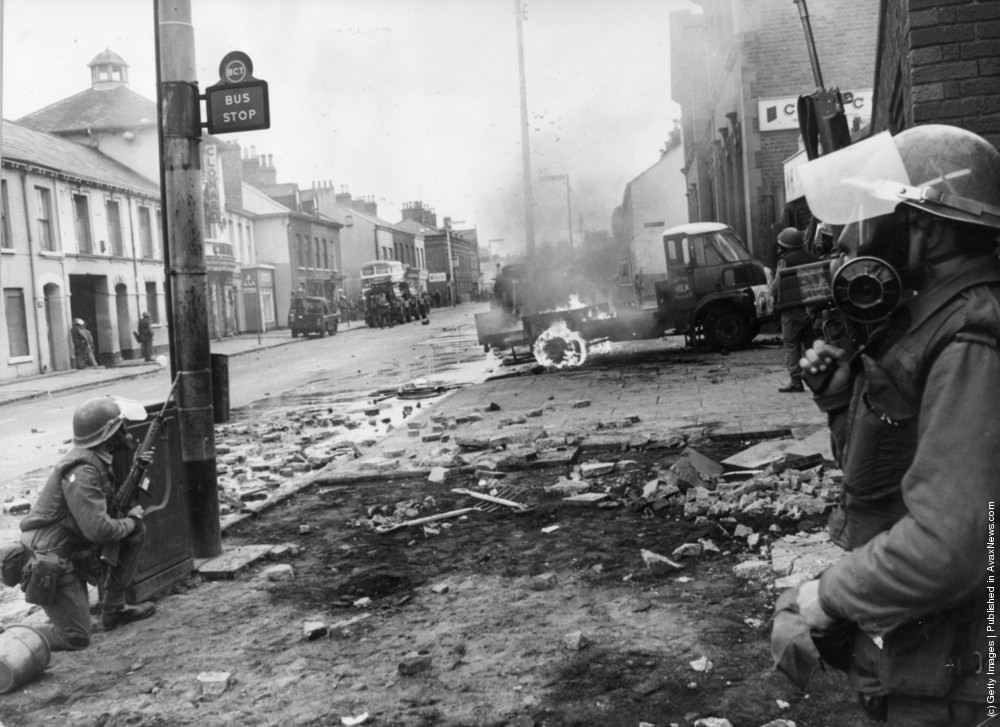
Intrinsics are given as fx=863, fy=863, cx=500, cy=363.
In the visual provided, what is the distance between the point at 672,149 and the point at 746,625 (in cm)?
4789

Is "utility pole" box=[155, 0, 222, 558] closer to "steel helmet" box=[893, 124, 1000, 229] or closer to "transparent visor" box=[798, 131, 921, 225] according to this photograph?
"transparent visor" box=[798, 131, 921, 225]

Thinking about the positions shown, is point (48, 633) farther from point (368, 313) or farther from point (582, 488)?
point (368, 313)

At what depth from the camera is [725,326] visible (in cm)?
1650

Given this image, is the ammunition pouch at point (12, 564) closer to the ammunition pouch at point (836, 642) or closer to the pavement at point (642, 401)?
the ammunition pouch at point (836, 642)

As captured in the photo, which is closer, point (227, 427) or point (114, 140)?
point (227, 427)

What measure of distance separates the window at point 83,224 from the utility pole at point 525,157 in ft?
51.1

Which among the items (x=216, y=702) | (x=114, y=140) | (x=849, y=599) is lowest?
(x=216, y=702)

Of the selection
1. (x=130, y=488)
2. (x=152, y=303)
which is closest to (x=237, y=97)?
(x=130, y=488)

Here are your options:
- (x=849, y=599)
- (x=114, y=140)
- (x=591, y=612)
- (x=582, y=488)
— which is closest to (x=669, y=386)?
(x=582, y=488)

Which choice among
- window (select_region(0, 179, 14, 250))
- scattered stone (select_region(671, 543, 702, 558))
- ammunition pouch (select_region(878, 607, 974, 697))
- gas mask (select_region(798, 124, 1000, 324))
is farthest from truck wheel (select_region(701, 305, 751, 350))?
window (select_region(0, 179, 14, 250))

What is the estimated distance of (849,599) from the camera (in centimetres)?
162

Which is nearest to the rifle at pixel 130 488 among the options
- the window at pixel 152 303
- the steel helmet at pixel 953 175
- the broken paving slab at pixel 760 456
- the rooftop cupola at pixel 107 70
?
→ the steel helmet at pixel 953 175

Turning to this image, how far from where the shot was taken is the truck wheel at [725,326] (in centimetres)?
1645

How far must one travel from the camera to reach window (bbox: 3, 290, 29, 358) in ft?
83.6
